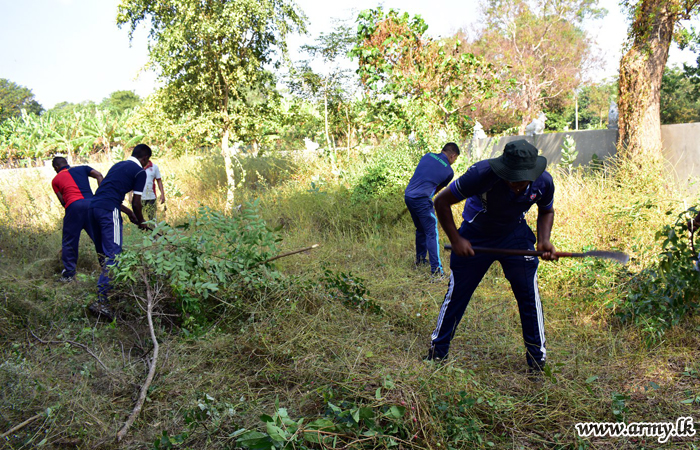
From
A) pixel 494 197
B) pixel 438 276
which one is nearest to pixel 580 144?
pixel 438 276

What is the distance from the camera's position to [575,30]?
27.4 metres

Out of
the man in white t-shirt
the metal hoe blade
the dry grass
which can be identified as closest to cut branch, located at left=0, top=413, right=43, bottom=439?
the dry grass

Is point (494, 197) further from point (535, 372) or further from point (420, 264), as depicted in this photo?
point (420, 264)

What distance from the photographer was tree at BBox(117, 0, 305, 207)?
9453 millimetres

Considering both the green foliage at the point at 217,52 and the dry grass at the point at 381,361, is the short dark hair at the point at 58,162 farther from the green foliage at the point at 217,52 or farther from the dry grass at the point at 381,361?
the green foliage at the point at 217,52

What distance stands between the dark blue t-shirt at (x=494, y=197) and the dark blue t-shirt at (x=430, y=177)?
237 centimetres

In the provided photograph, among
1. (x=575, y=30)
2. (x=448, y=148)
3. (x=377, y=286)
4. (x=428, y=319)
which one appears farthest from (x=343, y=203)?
(x=575, y=30)

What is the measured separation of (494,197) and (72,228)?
4807mm

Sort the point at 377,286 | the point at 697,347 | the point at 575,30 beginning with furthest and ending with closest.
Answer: the point at 575,30 → the point at 377,286 → the point at 697,347

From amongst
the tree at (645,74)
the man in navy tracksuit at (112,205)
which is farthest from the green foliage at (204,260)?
the tree at (645,74)

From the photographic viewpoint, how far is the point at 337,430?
2400mm

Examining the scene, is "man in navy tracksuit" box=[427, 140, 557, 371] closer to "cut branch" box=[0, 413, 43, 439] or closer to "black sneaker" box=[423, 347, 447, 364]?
"black sneaker" box=[423, 347, 447, 364]

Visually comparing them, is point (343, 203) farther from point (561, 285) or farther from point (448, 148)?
point (561, 285)

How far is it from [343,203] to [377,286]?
3.45 metres
